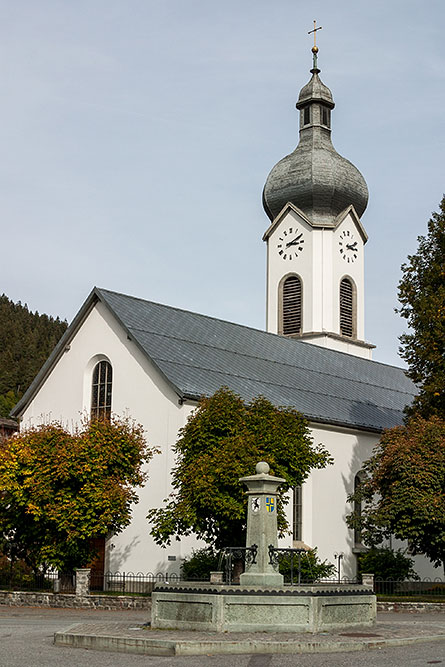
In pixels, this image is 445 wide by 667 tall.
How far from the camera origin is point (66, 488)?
25.4 meters

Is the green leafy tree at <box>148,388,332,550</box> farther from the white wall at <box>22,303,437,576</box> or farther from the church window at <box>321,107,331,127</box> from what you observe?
the church window at <box>321,107,331,127</box>

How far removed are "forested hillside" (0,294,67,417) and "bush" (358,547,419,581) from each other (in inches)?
2773

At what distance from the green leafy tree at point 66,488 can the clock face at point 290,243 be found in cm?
2613

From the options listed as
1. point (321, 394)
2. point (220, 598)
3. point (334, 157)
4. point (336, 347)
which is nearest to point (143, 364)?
point (321, 394)

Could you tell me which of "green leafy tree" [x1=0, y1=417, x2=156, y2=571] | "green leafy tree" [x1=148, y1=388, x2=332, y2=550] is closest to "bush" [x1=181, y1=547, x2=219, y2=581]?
"green leafy tree" [x1=148, y1=388, x2=332, y2=550]

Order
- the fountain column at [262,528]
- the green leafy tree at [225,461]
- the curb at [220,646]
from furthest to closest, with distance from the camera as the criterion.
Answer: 1. the green leafy tree at [225,461]
2. the fountain column at [262,528]
3. the curb at [220,646]

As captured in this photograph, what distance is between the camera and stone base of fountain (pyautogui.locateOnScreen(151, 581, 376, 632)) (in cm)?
1511

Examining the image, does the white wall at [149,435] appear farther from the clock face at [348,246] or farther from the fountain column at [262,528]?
Result: the clock face at [348,246]

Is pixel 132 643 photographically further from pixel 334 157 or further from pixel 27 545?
pixel 334 157

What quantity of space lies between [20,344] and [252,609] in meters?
103

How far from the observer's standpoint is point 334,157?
51.7 m

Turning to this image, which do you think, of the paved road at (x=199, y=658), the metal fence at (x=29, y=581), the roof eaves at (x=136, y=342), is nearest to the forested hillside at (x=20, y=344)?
the roof eaves at (x=136, y=342)

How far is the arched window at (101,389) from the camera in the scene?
3203 centimetres

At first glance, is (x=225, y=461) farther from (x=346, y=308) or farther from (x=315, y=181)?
(x=315, y=181)
